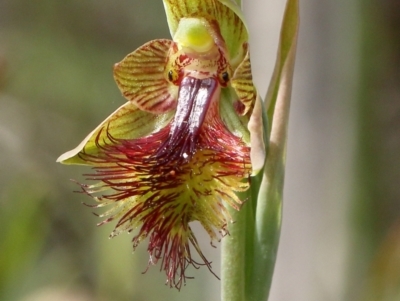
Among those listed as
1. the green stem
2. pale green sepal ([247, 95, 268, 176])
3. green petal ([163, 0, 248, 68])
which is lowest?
the green stem

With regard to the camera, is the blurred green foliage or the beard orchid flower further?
the blurred green foliage

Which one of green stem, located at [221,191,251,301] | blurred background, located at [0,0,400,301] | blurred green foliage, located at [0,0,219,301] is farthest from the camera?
blurred green foliage, located at [0,0,219,301]

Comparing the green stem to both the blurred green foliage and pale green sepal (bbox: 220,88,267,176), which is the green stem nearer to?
pale green sepal (bbox: 220,88,267,176)

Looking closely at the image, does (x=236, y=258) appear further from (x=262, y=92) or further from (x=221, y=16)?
(x=262, y=92)

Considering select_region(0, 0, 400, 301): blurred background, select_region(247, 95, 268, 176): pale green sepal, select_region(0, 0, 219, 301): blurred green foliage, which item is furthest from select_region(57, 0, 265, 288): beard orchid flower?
select_region(0, 0, 219, 301): blurred green foliage

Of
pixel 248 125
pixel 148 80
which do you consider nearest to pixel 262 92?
pixel 148 80

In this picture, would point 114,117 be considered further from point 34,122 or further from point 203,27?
point 34,122
